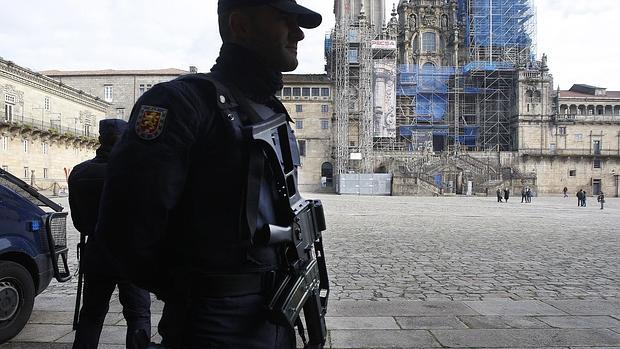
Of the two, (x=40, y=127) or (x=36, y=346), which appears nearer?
(x=36, y=346)

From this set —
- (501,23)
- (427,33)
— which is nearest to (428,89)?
(427,33)

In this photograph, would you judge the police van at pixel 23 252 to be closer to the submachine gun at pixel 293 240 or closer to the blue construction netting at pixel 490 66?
the submachine gun at pixel 293 240

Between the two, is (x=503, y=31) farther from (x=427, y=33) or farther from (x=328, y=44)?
(x=328, y=44)

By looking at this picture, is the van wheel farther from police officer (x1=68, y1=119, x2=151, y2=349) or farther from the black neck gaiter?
the black neck gaiter

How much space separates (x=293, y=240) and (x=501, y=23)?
68.3 metres

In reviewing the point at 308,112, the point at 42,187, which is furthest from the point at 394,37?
the point at 42,187

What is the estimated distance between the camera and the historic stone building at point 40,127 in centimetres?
4103

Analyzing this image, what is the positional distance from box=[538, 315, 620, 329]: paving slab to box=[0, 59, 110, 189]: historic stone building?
38.8 metres

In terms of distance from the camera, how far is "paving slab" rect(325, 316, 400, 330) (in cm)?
498

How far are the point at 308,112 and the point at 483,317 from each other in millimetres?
60855

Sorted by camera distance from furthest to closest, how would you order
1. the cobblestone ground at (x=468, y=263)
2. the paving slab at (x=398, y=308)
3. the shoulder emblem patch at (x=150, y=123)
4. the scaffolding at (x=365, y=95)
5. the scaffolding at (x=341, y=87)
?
the scaffolding at (x=341, y=87) < the scaffolding at (x=365, y=95) < the cobblestone ground at (x=468, y=263) < the paving slab at (x=398, y=308) < the shoulder emblem patch at (x=150, y=123)

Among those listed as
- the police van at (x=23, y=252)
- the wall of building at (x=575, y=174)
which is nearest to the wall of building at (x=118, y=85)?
the wall of building at (x=575, y=174)

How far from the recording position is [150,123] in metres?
1.53

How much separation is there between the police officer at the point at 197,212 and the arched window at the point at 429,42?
236ft
